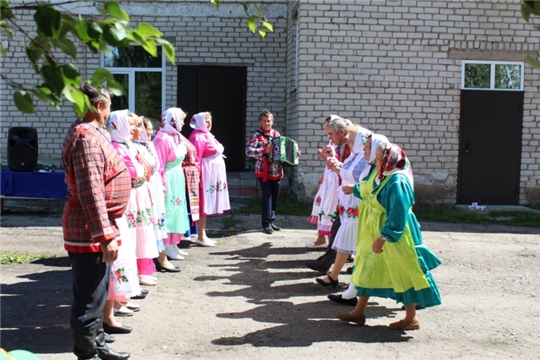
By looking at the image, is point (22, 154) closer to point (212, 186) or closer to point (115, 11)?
point (212, 186)

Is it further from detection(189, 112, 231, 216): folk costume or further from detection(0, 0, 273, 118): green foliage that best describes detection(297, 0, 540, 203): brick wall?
detection(0, 0, 273, 118): green foliage

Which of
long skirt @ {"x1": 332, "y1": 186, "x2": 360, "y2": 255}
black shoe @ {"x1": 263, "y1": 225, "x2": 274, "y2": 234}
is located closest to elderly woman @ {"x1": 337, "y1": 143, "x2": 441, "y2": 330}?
long skirt @ {"x1": 332, "y1": 186, "x2": 360, "y2": 255}

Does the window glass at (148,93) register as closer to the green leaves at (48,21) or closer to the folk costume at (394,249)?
the folk costume at (394,249)

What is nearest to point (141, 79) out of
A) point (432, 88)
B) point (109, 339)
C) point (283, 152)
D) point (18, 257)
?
point (283, 152)

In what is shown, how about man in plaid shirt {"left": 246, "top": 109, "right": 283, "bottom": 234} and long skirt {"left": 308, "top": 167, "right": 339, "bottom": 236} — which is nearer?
long skirt {"left": 308, "top": 167, "right": 339, "bottom": 236}

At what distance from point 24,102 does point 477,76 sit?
37.4ft

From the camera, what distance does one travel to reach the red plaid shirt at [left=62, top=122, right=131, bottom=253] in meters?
3.87

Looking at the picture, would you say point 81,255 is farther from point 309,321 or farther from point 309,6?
point 309,6

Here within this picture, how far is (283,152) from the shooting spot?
361 inches

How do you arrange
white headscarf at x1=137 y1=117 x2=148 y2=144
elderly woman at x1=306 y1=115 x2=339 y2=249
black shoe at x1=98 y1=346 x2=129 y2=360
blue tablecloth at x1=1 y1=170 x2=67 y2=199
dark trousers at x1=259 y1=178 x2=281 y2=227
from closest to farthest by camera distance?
black shoe at x1=98 y1=346 x2=129 y2=360
white headscarf at x1=137 y1=117 x2=148 y2=144
elderly woman at x1=306 y1=115 x2=339 y2=249
dark trousers at x1=259 y1=178 x2=281 y2=227
blue tablecloth at x1=1 y1=170 x2=67 y2=199

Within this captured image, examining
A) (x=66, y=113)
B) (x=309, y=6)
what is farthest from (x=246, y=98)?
(x=66, y=113)

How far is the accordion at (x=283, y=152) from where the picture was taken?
30.0 ft

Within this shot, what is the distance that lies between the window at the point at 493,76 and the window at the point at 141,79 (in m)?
6.39

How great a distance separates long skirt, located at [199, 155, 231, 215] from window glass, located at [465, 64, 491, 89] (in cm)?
607
